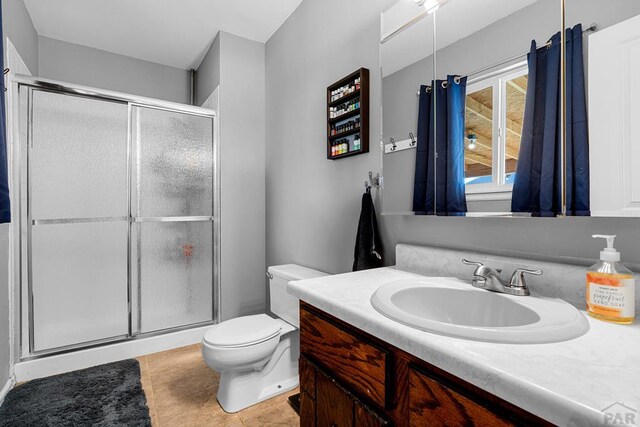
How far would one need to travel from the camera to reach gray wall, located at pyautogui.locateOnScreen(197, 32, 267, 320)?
2.66m

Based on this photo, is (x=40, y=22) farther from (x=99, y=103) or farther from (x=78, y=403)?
(x=78, y=403)

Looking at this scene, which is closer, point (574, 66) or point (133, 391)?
point (574, 66)

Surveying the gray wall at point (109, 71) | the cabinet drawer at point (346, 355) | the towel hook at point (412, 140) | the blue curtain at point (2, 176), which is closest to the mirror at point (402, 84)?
the towel hook at point (412, 140)

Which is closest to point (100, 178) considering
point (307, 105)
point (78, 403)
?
point (78, 403)

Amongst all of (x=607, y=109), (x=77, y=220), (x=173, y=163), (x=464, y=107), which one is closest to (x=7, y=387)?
(x=77, y=220)

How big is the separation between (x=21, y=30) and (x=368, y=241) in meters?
2.73

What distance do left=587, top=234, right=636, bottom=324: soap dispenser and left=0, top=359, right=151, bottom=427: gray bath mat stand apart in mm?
1914

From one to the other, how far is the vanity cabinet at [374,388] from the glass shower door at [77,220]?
1878mm

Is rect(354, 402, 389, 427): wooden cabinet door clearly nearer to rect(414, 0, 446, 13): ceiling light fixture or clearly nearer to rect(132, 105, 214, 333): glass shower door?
rect(414, 0, 446, 13): ceiling light fixture

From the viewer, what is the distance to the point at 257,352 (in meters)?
1.66

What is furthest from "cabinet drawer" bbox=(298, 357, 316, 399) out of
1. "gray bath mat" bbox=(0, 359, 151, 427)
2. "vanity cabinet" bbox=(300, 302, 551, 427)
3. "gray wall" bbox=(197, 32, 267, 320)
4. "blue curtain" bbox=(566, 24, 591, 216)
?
"gray wall" bbox=(197, 32, 267, 320)

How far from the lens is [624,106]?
0.81 meters

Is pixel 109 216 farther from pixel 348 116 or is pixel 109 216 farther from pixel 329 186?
pixel 348 116

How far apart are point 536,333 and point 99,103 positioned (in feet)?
9.06
